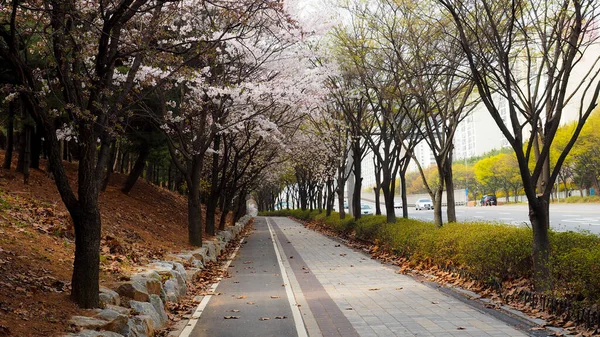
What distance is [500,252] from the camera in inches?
351

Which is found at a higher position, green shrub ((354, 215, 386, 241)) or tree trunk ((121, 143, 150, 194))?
tree trunk ((121, 143, 150, 194))

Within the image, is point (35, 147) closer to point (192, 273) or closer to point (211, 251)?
point (211, 251)

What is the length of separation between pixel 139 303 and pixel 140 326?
78cm

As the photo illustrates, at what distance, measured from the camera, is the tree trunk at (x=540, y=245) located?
24.8 ft

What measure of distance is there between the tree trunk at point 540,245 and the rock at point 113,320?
17.7 feet

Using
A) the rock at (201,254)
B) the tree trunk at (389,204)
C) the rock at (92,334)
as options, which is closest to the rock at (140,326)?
the rock at (92,334)

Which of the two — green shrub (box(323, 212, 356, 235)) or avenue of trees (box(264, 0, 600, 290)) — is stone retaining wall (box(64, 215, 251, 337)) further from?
green shrub (box(323, 212, 356, 235))

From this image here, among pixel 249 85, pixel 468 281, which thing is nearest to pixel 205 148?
pixel 249 85

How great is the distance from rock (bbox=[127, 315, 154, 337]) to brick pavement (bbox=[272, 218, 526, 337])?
2631 mm

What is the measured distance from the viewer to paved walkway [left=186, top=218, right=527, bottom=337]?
283 inches

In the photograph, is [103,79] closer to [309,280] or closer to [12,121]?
[309,280]

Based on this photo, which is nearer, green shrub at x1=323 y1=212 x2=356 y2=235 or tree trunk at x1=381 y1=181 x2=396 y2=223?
tree trunk at x1=381 y1=181 x2=396 y2=223

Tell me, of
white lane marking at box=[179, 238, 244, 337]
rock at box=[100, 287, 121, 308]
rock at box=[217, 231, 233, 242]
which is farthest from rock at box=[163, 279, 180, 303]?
rock at box=[217, 231, 233, 242]

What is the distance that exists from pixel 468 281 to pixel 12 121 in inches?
529
